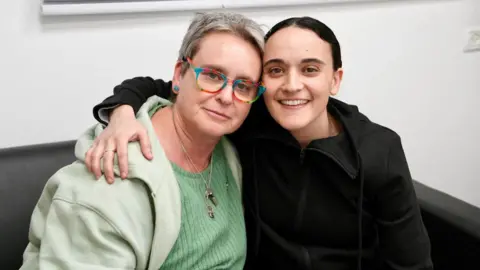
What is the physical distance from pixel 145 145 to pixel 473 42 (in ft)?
5.52

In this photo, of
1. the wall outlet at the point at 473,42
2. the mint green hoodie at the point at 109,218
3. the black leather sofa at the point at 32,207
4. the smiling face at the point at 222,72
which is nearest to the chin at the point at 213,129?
the smiling face at the point at 222,72

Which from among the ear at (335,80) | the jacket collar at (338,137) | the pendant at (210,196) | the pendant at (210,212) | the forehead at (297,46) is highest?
the forehead at (297,46)

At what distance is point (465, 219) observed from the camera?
4.28 ft

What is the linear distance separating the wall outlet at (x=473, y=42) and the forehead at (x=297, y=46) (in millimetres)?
1235

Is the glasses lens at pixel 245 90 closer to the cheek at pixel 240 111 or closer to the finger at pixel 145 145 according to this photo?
the cheek at pixel 240 111

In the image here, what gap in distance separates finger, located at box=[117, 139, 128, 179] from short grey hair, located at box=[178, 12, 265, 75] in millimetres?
258

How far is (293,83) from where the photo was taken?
106cm

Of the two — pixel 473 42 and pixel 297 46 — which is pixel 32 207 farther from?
pixel 473 42

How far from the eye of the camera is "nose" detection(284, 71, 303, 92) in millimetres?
1059

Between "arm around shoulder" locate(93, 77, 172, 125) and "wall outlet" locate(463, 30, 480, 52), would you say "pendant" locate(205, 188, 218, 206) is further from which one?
"wall outlet" locate(463, 30, 480, 52)

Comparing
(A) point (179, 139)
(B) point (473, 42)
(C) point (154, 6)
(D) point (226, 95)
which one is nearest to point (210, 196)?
(A) point (179, 139)

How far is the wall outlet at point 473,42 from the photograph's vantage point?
79.0 inches

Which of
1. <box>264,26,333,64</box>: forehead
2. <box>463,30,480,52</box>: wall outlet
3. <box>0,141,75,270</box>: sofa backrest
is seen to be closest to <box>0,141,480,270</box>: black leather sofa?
Result: <box>0,141,75,270</box>: sofa backrest

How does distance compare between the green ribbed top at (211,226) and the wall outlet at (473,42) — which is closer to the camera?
the green ribbed top at (211,226)
